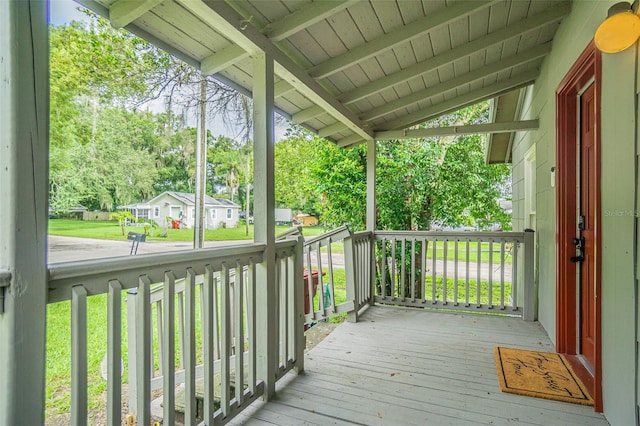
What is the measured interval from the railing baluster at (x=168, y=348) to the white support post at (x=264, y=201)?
0.66 metres

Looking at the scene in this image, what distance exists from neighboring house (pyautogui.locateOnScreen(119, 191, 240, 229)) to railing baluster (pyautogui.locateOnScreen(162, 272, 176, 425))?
0.97ft

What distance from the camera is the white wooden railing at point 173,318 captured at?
1.16 m

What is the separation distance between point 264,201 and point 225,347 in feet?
2.77

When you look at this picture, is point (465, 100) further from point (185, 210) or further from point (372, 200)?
point (185, 210)

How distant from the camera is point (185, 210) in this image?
1.77 m

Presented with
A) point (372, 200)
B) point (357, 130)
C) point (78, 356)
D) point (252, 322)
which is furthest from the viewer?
point (372, 200)

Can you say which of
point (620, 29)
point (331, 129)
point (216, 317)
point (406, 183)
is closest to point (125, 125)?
point (216, 317)

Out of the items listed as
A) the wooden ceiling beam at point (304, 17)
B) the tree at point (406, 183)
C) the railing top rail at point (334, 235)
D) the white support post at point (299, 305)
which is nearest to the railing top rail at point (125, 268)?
the white support post at point (299, 305)

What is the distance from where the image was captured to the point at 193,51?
216cm

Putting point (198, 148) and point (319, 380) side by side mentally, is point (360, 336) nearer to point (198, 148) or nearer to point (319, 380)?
point (319, 380)

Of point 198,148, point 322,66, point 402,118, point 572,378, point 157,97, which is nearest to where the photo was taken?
point 157,97

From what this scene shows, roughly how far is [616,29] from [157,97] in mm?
2168

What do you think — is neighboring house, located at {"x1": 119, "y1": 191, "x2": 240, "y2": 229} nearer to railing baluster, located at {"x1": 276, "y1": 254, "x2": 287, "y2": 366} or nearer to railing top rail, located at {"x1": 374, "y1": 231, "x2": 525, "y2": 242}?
railing baluster, located at {"x1": 276, "y1": 254, "x2": 287, "y2": 366}

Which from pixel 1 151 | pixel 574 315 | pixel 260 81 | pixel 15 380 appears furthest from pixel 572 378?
pixel 1 151
